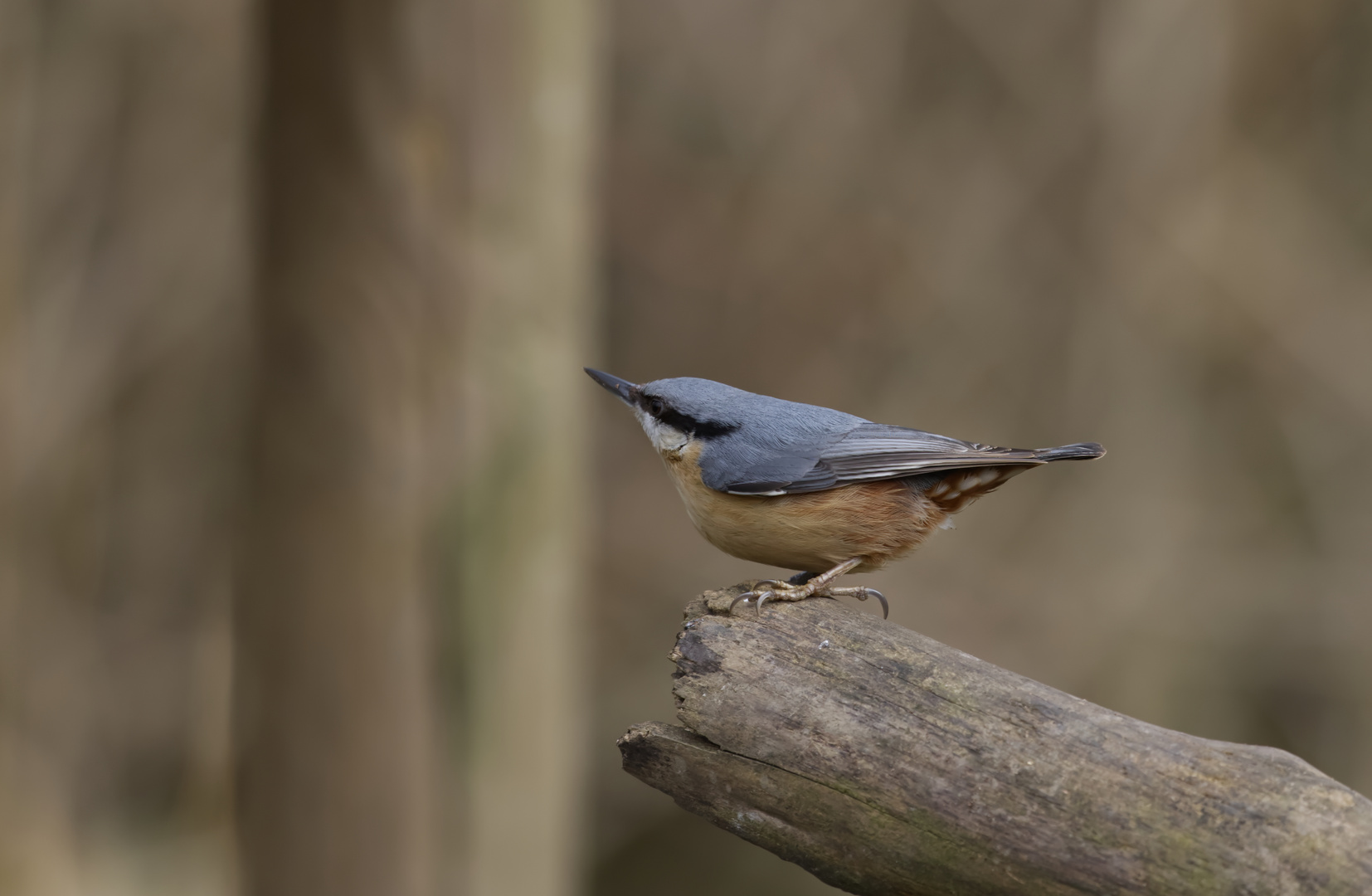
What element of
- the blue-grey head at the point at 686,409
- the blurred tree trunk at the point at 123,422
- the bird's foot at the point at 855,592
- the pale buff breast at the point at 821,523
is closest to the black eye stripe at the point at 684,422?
the blue-grey head at the point at 686,409

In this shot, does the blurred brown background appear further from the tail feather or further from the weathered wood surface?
the tail feather

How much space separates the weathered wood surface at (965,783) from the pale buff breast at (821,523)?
0.53 metres

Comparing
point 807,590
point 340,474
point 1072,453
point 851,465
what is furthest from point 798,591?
point 340,474

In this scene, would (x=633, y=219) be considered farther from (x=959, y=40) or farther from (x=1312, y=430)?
(x=1312, y=430)

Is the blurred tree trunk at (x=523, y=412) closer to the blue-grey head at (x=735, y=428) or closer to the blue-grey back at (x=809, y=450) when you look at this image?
the blue-grey head at (x=735, y=428)

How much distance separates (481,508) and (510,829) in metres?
0.89

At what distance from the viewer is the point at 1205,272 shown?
5645mm

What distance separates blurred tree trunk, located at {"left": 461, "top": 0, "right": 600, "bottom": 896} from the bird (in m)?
0.50

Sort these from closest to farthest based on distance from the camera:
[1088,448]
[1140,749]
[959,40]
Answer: [1140,749]
[1088,448]
[959,40]

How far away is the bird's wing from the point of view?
2.36 metres

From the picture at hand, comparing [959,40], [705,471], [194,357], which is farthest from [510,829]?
[959,40]

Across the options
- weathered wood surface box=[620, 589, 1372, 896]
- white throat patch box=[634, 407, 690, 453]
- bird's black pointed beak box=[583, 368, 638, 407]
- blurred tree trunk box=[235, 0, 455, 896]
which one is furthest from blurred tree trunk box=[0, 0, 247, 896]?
weathered wood surface box=[620, 589, 1372, 896]

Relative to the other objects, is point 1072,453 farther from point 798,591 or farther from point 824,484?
point 798,591

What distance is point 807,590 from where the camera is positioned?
2.29 m
